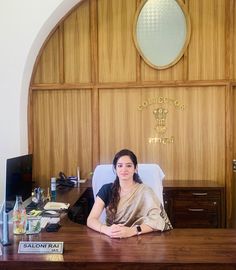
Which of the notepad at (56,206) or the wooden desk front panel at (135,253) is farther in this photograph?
the notepad at (56,206)

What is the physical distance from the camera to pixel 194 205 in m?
3.51

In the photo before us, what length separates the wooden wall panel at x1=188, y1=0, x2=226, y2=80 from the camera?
3719mm

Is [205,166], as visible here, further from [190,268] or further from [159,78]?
[190,268]

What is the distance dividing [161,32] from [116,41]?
0.56 meters

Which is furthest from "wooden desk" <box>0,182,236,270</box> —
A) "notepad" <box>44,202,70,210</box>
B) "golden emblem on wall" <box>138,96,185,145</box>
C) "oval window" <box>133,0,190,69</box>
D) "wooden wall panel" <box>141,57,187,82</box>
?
"oval window" <box>133,0,190,69</box>

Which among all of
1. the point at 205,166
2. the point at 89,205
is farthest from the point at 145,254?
the point at 205,166

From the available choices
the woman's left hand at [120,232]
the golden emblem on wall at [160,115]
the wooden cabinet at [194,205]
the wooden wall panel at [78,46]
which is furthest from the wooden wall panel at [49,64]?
the woman's left hand at [120,232]

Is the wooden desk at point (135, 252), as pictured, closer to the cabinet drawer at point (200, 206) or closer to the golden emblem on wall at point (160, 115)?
the cabinet drawer at point (200, 206)

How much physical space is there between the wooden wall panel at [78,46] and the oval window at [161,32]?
626 mm

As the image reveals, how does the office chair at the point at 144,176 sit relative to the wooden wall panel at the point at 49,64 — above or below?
below

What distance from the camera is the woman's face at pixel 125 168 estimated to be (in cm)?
224

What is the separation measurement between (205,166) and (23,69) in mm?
2463

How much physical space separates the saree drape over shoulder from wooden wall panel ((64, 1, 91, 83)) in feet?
6.77

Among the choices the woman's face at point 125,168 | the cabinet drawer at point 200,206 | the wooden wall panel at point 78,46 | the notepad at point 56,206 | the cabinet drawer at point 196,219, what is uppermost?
the wooden wall panel at point 78,46
